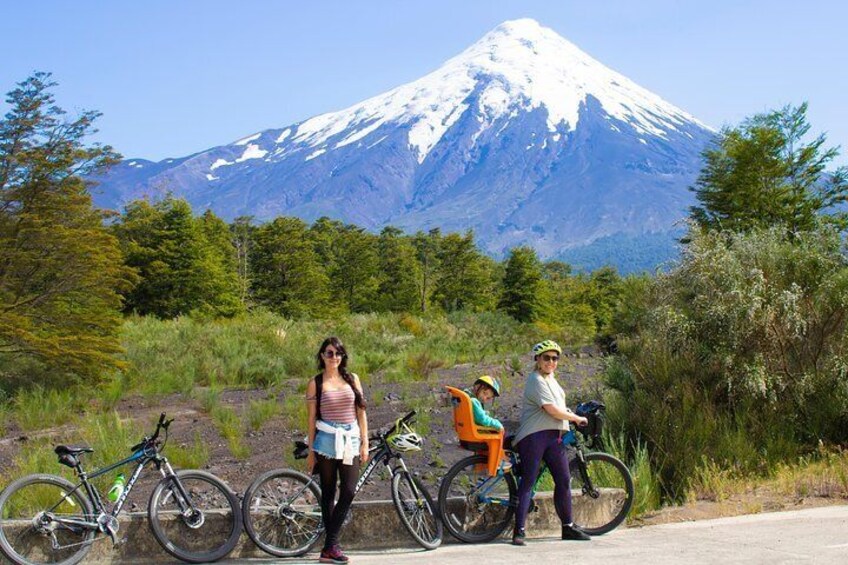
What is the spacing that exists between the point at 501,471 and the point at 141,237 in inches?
1462

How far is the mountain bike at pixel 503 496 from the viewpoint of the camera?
296 inches

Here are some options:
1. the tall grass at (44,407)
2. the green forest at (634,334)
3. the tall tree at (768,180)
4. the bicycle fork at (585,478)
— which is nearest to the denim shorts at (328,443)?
the bicycle fork at (585,478)

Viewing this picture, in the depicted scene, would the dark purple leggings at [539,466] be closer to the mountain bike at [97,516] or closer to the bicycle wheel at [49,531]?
the mountain bike at [97,516]

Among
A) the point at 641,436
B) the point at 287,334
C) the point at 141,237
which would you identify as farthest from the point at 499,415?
the point at 141,237

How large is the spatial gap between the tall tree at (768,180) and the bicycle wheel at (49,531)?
29.5m

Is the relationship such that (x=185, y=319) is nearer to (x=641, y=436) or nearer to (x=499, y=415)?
(x=499, y=415)

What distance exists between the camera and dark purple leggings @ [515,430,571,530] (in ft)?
24.4

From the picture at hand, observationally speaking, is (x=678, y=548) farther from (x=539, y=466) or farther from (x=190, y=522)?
(x=190, y=522)

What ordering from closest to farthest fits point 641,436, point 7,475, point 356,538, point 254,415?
point 356,538, point 7,475, point 641,436, point 254,415

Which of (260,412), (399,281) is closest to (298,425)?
(260,412)

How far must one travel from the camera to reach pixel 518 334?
35000mm

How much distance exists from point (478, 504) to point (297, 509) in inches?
65.6

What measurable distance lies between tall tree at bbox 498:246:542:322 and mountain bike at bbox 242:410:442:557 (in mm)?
52677

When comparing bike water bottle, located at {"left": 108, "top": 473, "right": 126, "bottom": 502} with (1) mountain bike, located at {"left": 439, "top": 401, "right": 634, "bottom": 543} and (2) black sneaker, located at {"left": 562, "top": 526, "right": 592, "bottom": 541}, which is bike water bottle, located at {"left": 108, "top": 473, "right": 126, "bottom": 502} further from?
(2) black sneaker, located at {"left": 562, "top": 526, "right": 592, "bottom": 541}
